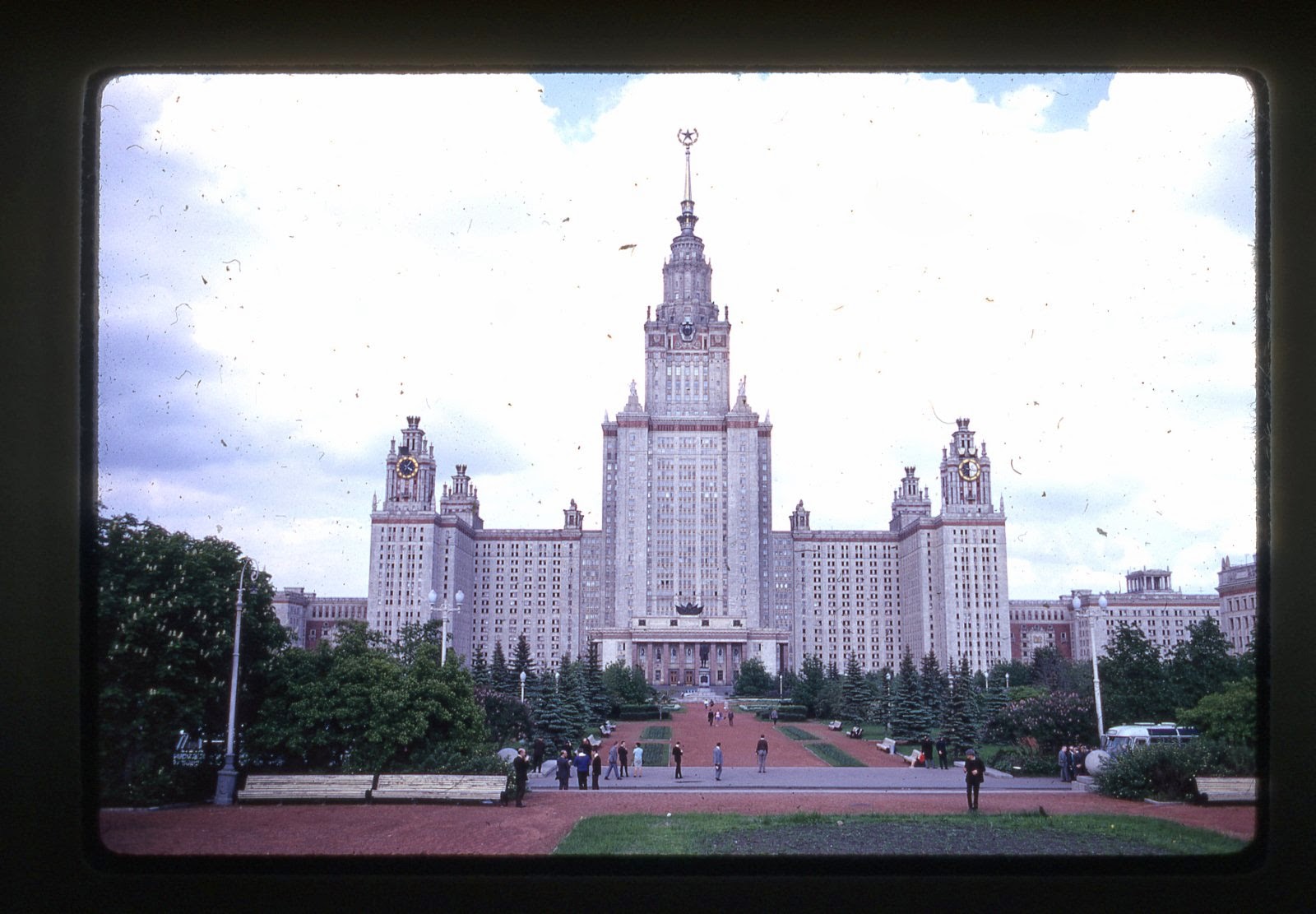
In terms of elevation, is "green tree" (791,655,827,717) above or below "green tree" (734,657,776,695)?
above

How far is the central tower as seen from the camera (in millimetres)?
40781

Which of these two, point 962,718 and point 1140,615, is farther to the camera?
point 1140,615

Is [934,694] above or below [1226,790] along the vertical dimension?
below

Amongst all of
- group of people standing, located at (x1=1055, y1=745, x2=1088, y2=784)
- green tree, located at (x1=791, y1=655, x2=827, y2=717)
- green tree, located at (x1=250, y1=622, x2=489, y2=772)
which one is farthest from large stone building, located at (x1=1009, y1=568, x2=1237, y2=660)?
green tree, located at (x1=791, y1=655, x2=827, y2=717)

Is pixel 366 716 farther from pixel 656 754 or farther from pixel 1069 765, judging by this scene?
pixel 656 754

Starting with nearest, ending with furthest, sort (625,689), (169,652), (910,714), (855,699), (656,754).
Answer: (169,652)
(656,754)
(910,714)
(855,699)
(625,689)

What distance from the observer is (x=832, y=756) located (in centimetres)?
1247

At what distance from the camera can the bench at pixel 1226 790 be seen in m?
3.00

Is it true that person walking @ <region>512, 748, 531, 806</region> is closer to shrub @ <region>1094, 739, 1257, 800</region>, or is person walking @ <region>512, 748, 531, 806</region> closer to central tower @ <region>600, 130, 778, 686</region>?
shrub @ <region>1094, 739, 1257, 800</region>

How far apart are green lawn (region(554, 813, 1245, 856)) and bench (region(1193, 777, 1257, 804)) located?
148mm

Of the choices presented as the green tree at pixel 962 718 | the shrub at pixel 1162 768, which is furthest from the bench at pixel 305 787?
the green tree at pixel 962 718

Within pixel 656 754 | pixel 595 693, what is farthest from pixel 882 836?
pixel 595 693

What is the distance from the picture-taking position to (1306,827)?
9.41 feet

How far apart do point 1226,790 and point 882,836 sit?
1.27 metres
